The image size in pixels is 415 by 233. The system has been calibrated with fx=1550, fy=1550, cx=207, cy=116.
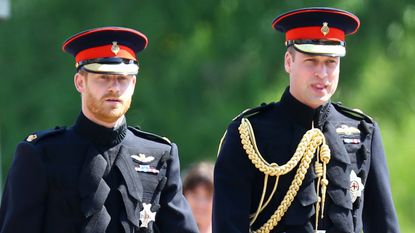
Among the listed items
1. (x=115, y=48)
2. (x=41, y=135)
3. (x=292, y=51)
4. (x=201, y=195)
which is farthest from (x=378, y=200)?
(x=201, y=195)

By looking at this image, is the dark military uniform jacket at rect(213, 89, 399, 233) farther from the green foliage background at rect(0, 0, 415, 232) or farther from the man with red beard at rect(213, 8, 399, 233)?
the green foliage background at rect(0, 0, 415, 232)

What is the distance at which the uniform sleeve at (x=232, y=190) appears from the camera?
862 cm

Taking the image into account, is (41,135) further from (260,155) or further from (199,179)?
(199,179)

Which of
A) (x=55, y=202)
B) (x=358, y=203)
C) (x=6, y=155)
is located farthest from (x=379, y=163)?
(x=6, y=155)

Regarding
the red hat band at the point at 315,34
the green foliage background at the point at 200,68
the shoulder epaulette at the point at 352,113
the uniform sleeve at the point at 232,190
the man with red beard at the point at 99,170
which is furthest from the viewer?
the green foliage background at the point at 200,68

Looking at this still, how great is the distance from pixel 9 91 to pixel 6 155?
931 millimetres

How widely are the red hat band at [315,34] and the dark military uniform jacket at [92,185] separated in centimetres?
103

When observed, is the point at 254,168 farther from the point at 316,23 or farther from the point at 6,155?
the point at 6,155

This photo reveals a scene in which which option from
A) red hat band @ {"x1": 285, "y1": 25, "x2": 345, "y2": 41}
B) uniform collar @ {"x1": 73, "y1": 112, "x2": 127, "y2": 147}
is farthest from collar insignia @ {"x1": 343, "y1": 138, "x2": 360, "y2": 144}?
uniform collar @ {"x1": 73, "y1": 112, "x2": 127, "y2": 147}

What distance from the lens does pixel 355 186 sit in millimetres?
8828

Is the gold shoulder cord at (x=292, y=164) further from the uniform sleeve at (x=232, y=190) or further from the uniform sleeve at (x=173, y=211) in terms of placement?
the uniform sleeve at (x=173, y=211)

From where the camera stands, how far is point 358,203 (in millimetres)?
8844

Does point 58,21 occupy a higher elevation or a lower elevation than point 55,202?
higher

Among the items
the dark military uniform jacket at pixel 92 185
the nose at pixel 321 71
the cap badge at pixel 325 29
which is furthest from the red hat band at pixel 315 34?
the dark military uniform jacket at pixel 92 185
